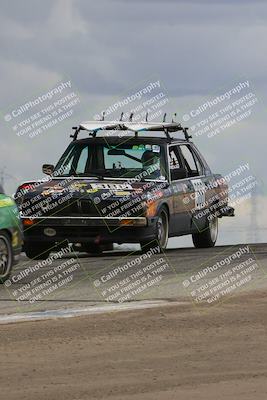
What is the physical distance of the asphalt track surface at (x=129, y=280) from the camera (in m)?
14.7

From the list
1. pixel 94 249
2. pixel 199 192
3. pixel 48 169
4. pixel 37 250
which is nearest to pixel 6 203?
pixel 37 250

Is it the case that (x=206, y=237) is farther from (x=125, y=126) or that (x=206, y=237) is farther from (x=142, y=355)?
(x=142, y=355)

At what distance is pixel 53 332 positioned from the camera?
39.8 ft

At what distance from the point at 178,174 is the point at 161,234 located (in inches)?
54.4

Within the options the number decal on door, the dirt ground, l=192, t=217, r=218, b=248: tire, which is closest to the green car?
the dirt ground

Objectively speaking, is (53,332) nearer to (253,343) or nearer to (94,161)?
(253,343)

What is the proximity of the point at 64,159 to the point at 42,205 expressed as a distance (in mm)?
1811

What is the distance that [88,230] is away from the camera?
20.1 m

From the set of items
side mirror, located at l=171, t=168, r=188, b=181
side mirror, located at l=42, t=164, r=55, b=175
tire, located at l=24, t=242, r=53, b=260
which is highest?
side mirror, located at l=42, t=164, r=55, b=175

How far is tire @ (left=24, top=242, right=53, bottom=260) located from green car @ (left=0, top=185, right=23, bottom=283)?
3.91 m

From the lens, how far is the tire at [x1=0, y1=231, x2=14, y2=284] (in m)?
16.3

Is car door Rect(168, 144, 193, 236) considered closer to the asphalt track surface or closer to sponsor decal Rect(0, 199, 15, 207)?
the asphalt track surface

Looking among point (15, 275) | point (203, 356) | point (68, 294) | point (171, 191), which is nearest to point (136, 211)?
point (171, 191)

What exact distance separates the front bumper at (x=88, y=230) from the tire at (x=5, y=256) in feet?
11.7
